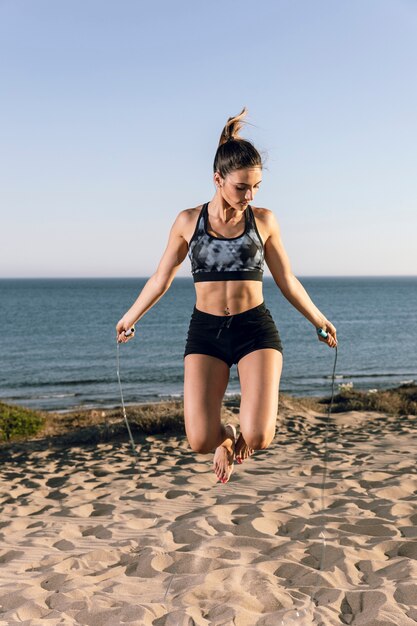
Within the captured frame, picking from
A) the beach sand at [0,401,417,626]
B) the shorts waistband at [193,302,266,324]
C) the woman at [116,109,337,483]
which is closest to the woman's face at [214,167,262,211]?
the woman at [116,109,337,483]

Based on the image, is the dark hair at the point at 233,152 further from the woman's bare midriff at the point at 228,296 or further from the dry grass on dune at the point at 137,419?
the dry grass on dune at the point at 137,419

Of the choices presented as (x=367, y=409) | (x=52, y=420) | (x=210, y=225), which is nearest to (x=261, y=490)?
(x=210, y=225)

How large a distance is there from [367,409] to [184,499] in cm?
866

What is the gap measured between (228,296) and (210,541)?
3.00 meters

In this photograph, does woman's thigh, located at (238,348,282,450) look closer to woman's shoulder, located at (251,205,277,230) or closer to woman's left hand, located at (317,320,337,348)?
woman's left hand, located at (317,320,337,348)

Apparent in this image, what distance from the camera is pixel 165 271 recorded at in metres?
4.92

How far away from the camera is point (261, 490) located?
28.1 ft

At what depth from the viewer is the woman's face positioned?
170 inches

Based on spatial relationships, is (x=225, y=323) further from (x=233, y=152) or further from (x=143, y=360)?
(x=143, y=360)

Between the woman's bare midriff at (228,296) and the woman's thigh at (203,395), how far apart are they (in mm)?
351

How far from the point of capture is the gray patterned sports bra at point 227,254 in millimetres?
4539

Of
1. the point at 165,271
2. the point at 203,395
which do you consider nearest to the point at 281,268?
the point at 165,271

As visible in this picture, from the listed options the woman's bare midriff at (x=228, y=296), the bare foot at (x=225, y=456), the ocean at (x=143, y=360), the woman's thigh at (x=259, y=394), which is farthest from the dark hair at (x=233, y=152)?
the ocean at (x=143, y=360)

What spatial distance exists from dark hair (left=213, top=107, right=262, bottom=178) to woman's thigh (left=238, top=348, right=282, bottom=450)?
123 cm
